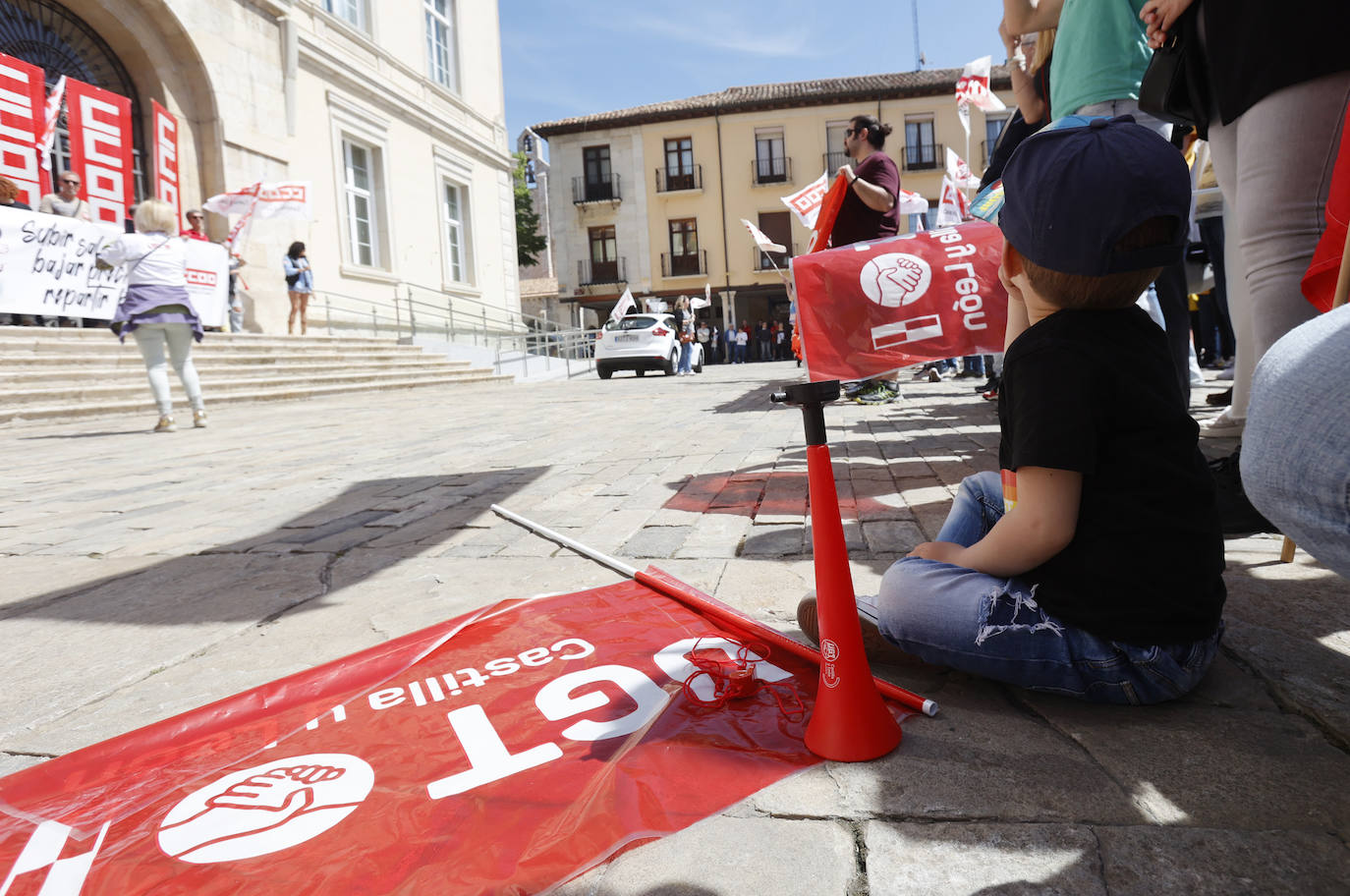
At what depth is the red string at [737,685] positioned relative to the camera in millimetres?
1458

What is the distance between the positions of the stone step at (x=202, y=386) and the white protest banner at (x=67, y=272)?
0.81 meters

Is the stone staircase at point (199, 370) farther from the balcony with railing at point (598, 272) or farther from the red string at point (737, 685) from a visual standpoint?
the balcony with railing at point (598, 272)

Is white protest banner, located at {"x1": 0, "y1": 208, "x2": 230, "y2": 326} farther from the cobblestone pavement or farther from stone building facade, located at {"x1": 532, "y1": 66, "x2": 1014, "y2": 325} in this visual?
stone building facade, located at {"x1": 532, "y1": 66, "x2": 1014, "y2": 325}

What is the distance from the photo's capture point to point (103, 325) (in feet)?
35.3

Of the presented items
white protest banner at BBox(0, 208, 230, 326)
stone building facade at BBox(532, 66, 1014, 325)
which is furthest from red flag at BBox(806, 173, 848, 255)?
stone building facade at BBox(532, 66, 1014, 325)

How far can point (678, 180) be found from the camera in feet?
111

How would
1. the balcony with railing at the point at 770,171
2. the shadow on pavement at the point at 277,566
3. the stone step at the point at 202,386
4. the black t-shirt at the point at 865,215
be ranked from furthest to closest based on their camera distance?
the balcony with railing at the point at 770,171
the stone step at the point at 202,386
the black t-shirt at the point at 865,215
the shadow on pavement at the point at 277,566

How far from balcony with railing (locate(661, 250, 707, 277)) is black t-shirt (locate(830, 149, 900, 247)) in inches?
1116

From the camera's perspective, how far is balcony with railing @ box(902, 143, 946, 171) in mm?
32875

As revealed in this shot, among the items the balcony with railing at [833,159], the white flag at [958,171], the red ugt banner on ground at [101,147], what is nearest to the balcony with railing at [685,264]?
the balcony with railing at [833,159]

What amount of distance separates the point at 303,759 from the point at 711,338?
30864 millimetres

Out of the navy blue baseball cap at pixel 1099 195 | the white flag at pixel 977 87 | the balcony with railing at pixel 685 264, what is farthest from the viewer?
the balcony with railing at pixel 685 264

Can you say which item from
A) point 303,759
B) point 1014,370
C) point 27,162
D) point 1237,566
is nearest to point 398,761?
point 303,759

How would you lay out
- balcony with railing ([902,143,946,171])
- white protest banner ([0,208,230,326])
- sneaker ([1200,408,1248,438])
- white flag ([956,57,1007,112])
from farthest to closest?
balcony with railing ([902,143,946,171]) < white flag ([956,57,1007,112]) < white protest banner ([0,208,230,326]) < sneaker ([1200,408,1248,438])
